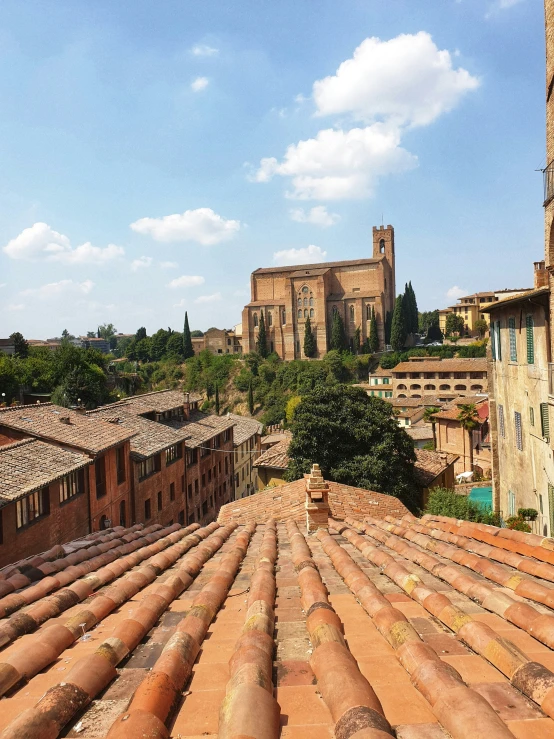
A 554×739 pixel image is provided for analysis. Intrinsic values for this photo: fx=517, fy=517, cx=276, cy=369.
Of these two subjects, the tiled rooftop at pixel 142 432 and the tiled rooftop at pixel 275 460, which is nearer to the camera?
the tiled rooftop at pixel 142 432

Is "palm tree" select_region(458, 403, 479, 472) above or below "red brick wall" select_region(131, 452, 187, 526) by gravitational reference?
above

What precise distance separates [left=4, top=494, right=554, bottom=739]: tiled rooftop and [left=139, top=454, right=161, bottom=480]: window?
58.6ft

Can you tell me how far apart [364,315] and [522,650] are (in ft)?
321

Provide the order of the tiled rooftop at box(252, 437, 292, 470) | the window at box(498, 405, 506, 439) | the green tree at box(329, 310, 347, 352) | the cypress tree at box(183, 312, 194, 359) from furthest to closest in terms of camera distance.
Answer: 1. the cypress tree at box(183, 312, 194, 359)
2. the green tree at box(329, 310, 347, 352)
3. the tiled rooftop at box(252, 437, 292, 470)
4. the window at box(498, 405, 506, 439)

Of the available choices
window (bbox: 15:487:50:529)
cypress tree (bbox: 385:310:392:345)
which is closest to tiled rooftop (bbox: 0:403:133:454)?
window (bbox: 15:487:50:529)

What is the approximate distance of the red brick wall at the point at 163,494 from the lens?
74.8ft

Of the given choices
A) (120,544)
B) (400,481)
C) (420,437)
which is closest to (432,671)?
(120,544)

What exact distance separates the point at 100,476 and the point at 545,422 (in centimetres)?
1523

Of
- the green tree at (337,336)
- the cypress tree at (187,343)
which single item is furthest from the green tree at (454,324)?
the cypress tree at (187,343)

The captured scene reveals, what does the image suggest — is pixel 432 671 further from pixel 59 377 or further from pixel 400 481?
pixel 59 377

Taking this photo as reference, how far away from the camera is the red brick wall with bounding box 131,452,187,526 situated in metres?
22.8

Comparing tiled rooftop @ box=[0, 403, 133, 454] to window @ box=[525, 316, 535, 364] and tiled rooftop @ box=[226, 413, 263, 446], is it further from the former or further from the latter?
tiled rooftop @ box=[226, 413, 263, 446]

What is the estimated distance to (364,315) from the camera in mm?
99312

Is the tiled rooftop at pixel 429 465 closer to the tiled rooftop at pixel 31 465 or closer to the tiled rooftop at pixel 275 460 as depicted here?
the tiled rooftop at pixel 275 460
